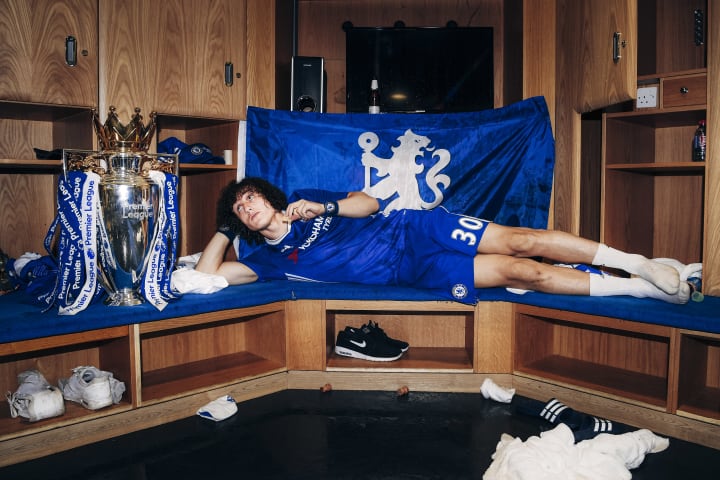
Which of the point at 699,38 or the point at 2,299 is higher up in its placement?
the point at 699,38

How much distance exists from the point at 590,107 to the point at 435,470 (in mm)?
1835

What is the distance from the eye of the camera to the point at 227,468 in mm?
1888

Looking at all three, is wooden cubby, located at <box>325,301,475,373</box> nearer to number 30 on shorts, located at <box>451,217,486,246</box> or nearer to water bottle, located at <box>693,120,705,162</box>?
number 30 on shorts, located at <box>451,217,486,246</box>

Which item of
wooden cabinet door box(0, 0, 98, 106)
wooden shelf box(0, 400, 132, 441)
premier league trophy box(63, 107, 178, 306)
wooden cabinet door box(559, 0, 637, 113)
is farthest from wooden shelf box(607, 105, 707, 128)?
wooden shelf box(0, 400, 132, 441)

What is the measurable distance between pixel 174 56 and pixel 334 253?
122 cm

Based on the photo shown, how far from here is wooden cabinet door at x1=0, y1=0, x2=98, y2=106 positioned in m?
2.47

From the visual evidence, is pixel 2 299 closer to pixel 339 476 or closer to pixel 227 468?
pixel 227 468

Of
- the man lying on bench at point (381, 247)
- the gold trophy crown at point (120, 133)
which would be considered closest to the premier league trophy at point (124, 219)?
the gold trophy crown at point (120, 133)

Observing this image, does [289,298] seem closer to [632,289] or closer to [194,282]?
[194,282]

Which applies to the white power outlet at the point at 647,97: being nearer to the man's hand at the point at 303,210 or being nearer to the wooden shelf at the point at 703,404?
the wooden shelf at the point at 703,404

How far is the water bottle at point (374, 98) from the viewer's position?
10.9 feet

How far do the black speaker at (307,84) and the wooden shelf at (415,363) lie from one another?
1.35 meters

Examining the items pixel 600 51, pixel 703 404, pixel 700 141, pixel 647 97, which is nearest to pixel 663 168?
pixel 700 141

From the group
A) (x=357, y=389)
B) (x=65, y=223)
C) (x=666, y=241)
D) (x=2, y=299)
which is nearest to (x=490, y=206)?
(x=666, y=241)
